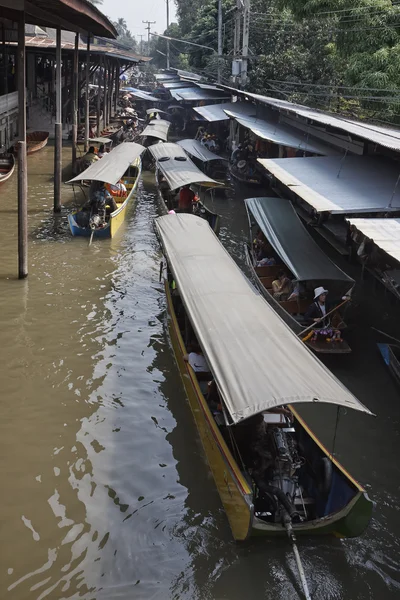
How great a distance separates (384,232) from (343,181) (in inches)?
155

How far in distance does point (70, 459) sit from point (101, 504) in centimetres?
85

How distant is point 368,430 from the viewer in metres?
7.71

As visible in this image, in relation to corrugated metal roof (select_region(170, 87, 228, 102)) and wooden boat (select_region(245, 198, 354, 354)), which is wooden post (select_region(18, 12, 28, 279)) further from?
corrugated metal roof (select_region(170, 87, 228, 102))

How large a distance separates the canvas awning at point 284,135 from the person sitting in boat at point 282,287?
6.02 meters

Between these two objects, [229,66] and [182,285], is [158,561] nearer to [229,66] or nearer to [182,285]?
[182,285]

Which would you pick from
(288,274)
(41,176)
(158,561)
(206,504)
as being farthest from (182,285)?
(41,176)

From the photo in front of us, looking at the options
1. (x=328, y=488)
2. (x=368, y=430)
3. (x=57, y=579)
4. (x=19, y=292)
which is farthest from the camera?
(x=19, y=292)

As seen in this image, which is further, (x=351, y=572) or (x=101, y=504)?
(x=101, y=504)

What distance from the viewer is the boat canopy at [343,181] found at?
10.3 meters

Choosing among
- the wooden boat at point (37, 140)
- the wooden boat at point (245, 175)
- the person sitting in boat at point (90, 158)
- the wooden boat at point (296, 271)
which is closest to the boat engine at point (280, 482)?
the wooden boat at point (296, 271)

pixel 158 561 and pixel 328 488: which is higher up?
pixel 328 488

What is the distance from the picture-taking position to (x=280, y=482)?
5781mm

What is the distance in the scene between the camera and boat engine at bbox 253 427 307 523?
552cm

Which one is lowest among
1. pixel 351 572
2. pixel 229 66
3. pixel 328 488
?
pixel 351 572
